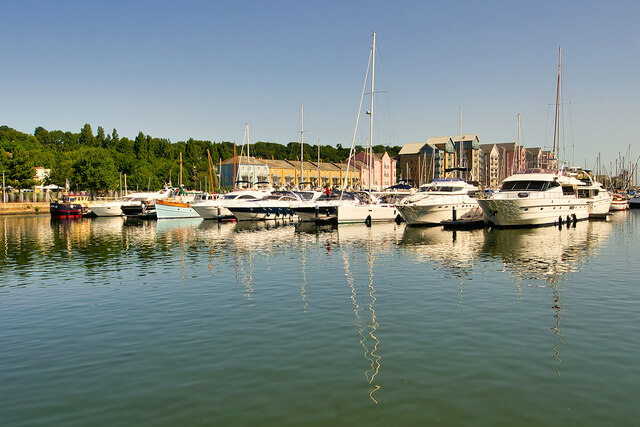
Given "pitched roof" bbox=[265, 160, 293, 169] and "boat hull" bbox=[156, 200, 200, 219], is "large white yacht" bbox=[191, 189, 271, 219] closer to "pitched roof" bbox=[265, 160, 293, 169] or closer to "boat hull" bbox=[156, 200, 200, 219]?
"boat hull" bbox=[156, 200, 200, 219]

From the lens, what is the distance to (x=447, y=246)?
1118 inches

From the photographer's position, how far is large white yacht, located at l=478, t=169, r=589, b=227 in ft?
124

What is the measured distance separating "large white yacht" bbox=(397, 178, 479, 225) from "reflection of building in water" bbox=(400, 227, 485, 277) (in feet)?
5.46

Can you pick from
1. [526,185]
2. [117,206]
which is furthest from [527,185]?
[117,206]

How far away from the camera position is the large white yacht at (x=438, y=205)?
4159 centimetres

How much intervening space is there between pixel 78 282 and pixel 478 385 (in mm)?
15184

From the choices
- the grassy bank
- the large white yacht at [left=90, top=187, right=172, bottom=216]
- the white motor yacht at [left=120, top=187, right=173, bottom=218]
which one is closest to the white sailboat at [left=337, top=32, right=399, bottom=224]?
the white motor yacht at [left=120, top=187, right=173, bottom=218]

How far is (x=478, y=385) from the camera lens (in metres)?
8.20

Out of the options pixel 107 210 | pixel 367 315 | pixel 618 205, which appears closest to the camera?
pixel 367 315

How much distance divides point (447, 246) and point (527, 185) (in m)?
15.0

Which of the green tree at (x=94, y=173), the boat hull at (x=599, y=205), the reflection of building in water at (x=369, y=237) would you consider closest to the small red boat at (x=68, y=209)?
the green tree at (x=94, y=173)

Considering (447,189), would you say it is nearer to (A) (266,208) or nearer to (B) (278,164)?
(A) (266,208)

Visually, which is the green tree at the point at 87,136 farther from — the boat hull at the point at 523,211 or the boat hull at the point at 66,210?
the boat hull at the point at 523,211

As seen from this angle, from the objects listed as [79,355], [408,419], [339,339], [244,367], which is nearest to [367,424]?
[408,419]
